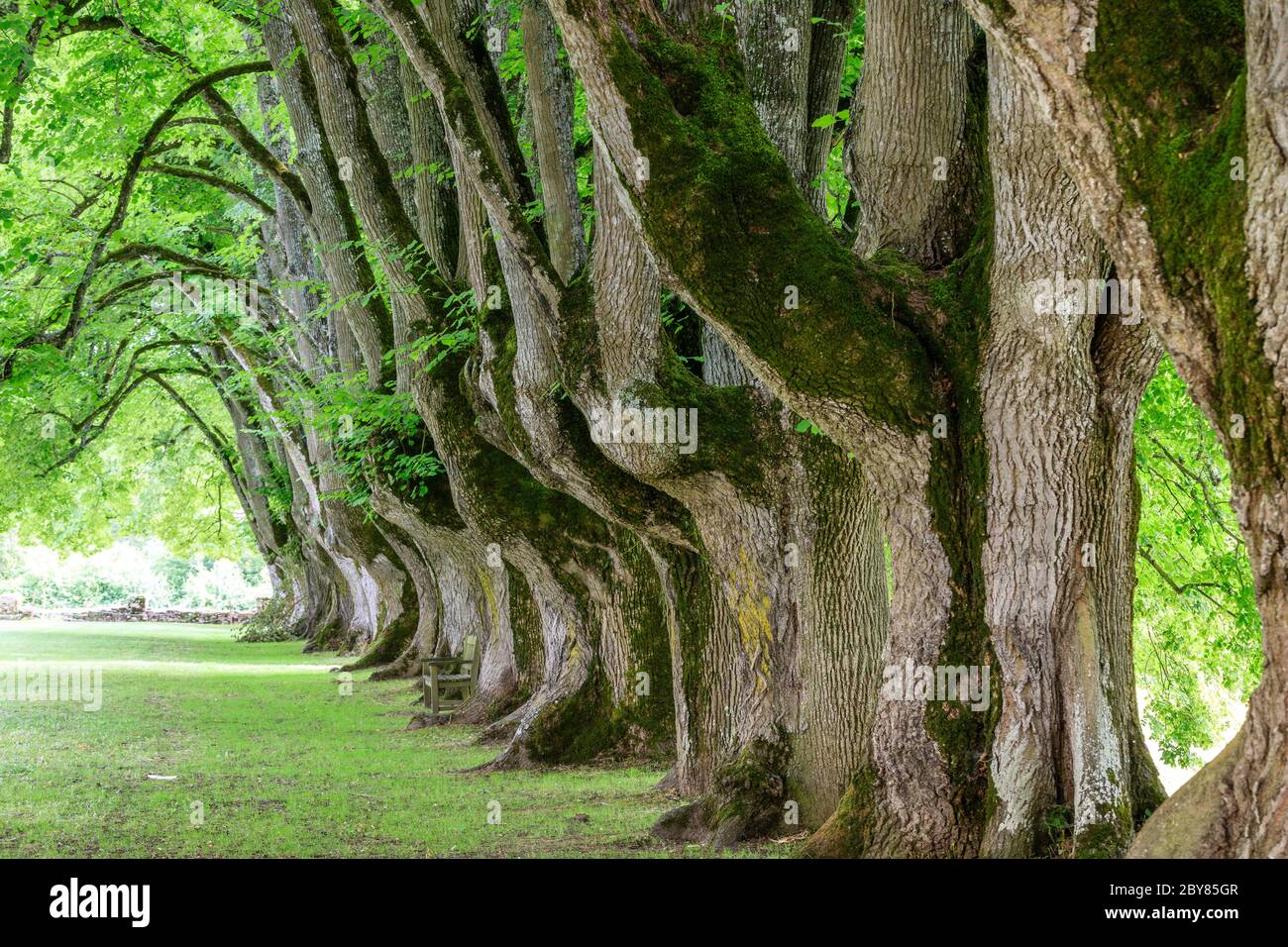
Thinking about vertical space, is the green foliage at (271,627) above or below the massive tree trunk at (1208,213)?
below

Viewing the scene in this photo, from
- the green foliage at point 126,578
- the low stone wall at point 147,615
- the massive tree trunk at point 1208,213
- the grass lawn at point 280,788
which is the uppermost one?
the massive tree trunk at point 1208,213

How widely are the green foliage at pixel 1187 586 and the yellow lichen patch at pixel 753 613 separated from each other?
198 inches

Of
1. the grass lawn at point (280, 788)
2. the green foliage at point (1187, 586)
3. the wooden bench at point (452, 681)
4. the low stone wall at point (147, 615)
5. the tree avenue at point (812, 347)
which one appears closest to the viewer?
the tree avenue at point (812, 347)

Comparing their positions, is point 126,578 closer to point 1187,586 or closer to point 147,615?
point 147,615

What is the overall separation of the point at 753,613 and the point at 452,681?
388 inches

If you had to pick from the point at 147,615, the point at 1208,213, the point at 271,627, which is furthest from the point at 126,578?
the point at 1208,213

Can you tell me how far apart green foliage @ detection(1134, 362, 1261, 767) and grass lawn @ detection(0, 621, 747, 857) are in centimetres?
597

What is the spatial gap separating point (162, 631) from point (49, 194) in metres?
32.0

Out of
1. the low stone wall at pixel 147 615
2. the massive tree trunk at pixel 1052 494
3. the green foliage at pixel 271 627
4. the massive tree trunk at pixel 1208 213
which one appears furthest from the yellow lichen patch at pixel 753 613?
the low stone wall at pixel 147 615

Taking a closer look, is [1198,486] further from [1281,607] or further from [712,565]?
[1281,607]

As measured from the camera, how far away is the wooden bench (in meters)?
17.2

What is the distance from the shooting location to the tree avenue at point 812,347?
420cm

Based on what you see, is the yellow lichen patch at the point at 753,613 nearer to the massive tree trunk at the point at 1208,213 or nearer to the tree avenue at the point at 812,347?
the tree avenue at the point at 812,347

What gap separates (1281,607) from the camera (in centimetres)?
387
